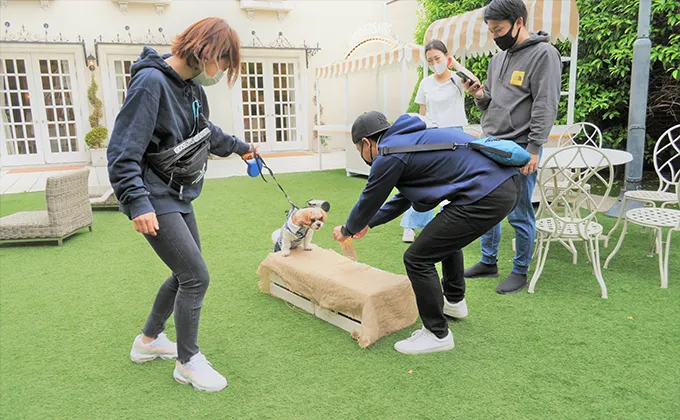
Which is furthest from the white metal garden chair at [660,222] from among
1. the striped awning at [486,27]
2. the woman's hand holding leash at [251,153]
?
the woman's hand holding leash at [251,153]

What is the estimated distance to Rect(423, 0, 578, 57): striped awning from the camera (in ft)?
18.9

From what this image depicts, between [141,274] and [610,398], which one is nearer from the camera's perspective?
[610,398]

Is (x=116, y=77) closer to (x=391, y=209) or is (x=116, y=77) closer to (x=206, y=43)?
(x=391, y=209)

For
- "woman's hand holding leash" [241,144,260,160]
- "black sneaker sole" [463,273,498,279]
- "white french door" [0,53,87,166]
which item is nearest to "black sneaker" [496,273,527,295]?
"black sneaker sole" [463,273,498,279]

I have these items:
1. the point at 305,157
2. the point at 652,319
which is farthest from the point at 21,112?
the point at 652,319

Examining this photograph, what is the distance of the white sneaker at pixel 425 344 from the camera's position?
8.93ft

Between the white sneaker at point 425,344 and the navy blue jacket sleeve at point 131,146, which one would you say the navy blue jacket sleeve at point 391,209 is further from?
the navy blue jacket sleeve at point 131,146

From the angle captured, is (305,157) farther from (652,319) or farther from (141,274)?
(652,319)

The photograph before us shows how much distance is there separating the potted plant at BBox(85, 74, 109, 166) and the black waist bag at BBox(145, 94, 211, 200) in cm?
918

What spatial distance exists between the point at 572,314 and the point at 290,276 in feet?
5.78

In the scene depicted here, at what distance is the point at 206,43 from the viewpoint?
206 centimetres

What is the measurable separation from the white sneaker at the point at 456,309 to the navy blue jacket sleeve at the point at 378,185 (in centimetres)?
90

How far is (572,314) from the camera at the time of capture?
3.19 metres

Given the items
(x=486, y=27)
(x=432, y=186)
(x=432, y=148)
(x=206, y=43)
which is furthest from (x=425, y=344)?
(x=486, y=27)
